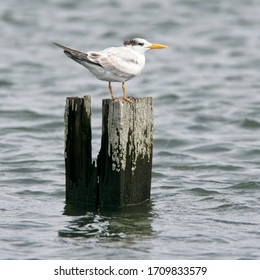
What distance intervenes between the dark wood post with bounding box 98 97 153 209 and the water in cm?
22

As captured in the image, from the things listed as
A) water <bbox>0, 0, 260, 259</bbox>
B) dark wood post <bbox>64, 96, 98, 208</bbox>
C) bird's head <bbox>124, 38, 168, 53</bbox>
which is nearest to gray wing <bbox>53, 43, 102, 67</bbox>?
dark wood post <bbox>64, 96, 98, 208</bbox>

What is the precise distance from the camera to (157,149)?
13.6 metres

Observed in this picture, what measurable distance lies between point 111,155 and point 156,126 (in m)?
5.84

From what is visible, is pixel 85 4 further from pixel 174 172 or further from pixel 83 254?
pixel 83 254

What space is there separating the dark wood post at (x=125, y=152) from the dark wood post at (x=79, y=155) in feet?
0.42

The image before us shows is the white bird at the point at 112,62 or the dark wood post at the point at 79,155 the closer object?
the white bird at the point at 112,62

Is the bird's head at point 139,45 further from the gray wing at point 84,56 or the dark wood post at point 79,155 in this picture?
the dark wood post at point 79,155

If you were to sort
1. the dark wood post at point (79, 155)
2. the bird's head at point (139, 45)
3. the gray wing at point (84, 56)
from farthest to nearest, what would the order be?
1. the bird's head at point (139, 45)
2. the dark wood post at point (79, 155)
3. the gray wing at point (84, 56)

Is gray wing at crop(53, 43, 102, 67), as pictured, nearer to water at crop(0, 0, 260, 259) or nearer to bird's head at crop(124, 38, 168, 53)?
bird's head at crop(124, 38, 168, 53)

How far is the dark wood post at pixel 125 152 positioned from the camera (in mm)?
9016

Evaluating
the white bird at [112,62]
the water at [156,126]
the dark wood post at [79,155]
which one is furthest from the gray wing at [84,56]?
the water at [156,126]

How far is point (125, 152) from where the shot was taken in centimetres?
922

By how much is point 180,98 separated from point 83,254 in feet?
30.3

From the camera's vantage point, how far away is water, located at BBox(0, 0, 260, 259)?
8.95 m
